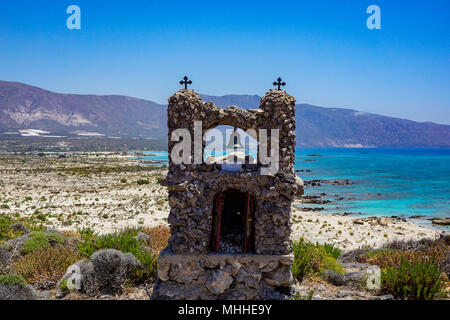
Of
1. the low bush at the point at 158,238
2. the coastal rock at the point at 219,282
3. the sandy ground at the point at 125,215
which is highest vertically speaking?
the coastal rock at the point at 219,282

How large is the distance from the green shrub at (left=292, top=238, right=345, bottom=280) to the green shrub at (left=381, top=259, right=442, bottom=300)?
220 cm

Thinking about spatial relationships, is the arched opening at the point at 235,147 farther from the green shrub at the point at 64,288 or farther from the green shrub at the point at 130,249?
the green shrub at the point at 64,288

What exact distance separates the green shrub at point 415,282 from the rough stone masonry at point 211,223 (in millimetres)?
3327

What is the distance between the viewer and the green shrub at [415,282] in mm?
8109

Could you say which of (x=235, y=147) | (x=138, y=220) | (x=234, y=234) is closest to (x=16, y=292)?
(x=234, y=234)

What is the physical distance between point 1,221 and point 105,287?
10.4 m

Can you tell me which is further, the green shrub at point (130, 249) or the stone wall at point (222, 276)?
the green shrub at point (130, 249)

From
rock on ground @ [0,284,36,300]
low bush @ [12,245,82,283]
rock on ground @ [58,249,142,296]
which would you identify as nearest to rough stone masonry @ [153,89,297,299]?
rock on ground @ [58,249,142,296]

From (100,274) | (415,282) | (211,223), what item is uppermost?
(211,223)

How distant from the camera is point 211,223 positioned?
7434 mm

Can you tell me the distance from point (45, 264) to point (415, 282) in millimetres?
10743

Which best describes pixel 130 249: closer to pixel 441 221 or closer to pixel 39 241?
pixel 39 241

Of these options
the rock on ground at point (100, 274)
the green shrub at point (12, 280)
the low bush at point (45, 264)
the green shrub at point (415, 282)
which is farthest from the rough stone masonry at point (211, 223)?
the low bush at point (45, 264)
